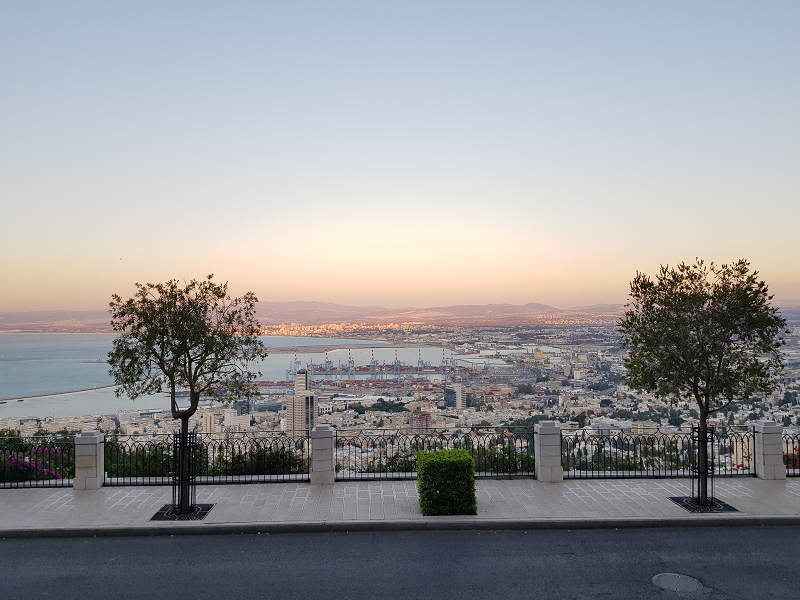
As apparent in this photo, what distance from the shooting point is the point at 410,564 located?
8.30m

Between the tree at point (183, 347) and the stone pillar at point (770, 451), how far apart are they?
11.8m

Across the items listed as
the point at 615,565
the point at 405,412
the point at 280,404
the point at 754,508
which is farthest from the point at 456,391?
the point at 615,565

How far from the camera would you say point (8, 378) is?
5156 cm

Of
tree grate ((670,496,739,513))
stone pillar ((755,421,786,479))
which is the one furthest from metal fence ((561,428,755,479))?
tree grate ((670,496,739,513))

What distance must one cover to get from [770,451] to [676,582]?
23.4 feet

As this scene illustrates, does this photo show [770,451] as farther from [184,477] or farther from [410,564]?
[184,477]

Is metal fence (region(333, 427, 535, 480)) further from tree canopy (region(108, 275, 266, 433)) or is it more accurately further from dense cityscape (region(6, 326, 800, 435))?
tree canopy (region(108, 275, 266, 433))

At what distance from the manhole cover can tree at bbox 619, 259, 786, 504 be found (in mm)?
3647

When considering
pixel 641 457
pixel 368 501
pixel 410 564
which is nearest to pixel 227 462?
pixel 368 501

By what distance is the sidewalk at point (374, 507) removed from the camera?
9.86 m

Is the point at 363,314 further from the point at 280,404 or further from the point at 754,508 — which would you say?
the point at 754,508

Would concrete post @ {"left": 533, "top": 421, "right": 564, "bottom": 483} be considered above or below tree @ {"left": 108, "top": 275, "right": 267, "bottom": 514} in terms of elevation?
below

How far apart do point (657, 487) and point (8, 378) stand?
58.8 meters

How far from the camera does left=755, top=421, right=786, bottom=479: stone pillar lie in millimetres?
12703
